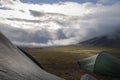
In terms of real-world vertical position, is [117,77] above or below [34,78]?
below

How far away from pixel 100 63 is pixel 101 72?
1029 mm

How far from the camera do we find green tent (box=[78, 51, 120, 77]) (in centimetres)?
2414

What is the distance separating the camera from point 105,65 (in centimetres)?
2459

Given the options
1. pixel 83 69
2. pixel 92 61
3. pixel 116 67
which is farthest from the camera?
pixel 83 69

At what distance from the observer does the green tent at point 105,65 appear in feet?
79.2

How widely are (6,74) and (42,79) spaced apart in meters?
2.13

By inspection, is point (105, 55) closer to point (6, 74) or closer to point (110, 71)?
point (110, 71)

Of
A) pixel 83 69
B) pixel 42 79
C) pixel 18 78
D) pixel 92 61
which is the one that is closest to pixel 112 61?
pixel 92 61

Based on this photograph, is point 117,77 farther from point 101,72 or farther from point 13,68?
point 13,68

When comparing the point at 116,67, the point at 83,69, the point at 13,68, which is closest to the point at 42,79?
the point at 13,68

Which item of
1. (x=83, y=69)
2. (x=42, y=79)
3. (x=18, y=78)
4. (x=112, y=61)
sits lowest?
(x=83, y=69)

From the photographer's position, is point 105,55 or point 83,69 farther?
point 83,69

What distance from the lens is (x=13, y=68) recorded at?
20.7 ft

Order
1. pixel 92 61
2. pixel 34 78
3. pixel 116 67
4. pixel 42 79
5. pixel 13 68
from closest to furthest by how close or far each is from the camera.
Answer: pixel 13 68
pixel 34 78
pixel 42 79
pixel 116 67
pixel 92 61
